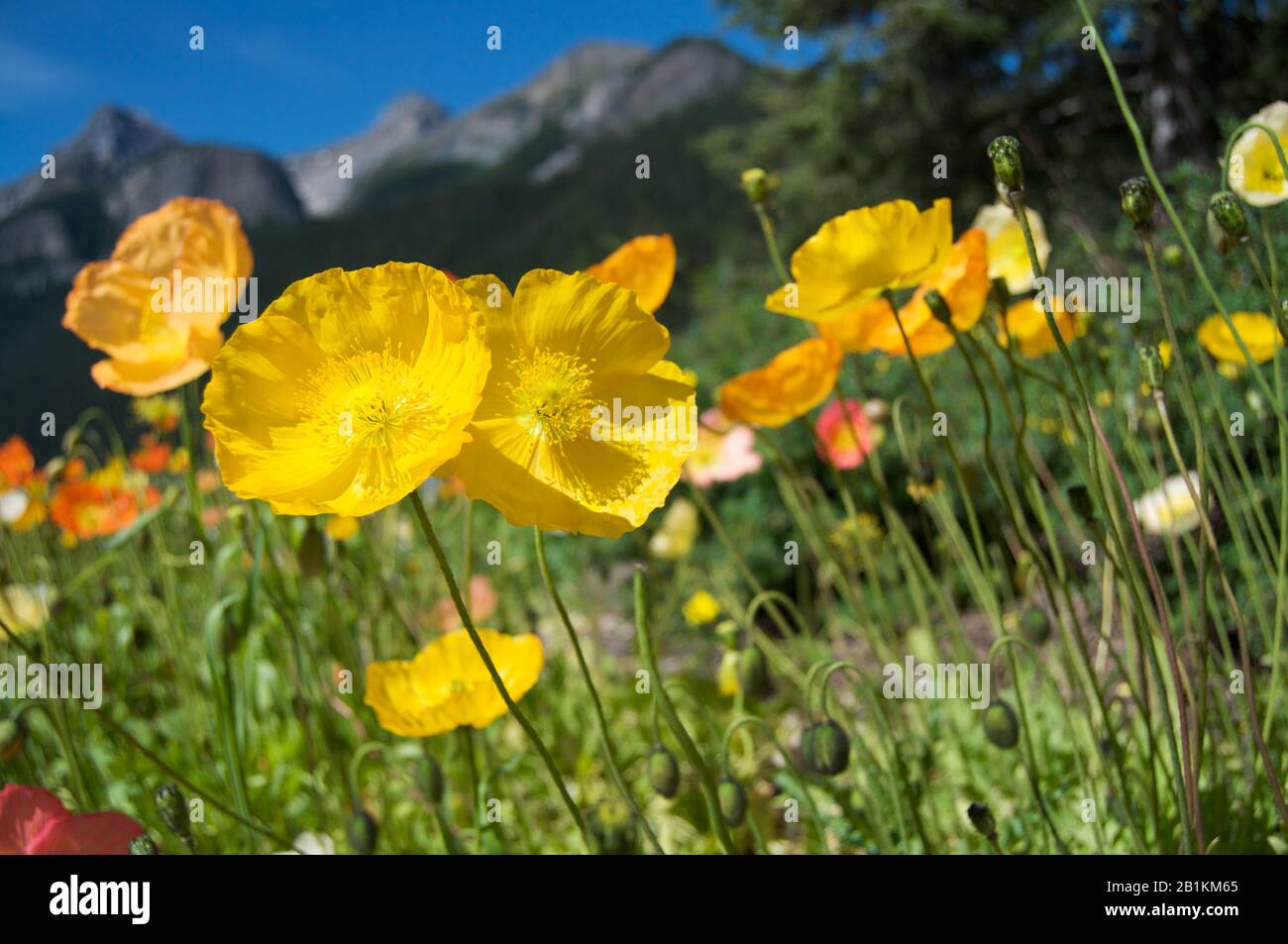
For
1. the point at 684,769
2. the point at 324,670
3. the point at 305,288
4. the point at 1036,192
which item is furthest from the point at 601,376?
the point at 1036,192

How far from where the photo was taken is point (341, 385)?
66cm

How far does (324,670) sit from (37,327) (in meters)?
6.92

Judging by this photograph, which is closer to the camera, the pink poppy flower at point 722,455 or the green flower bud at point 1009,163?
the green flower bud at point 1009,163

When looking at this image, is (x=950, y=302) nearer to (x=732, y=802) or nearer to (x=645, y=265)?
(x=645, y=265)

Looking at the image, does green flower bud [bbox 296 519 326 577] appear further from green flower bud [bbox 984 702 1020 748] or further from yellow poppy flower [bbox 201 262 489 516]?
green flower bud [bbox 984 702 1020 748]

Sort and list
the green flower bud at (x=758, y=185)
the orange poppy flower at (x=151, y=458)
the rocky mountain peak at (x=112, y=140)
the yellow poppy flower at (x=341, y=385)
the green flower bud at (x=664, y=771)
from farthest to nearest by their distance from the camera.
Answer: the rocky mountain peak at (x=112, y=140), the orange poppy flower at (x=151, y=458), the green flower bud at (x=758, y=185), the green flower bud at (x=664, y=771), the yellow poppy flower at (x=341, y=385)

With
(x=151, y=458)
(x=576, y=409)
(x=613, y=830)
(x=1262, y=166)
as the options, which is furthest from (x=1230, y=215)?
(x=151, y=458)

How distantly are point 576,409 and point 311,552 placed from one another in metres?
0.71

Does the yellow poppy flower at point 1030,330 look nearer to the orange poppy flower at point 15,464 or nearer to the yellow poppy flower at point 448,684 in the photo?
the yellow poppy flower at point 448,684

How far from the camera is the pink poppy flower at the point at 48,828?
82 centimetres

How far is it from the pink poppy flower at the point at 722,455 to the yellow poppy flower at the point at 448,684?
0.97 m

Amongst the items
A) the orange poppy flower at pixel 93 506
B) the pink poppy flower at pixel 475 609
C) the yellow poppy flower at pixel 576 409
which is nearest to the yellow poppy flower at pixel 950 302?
the yellow poppy flower at pixel 576 409
